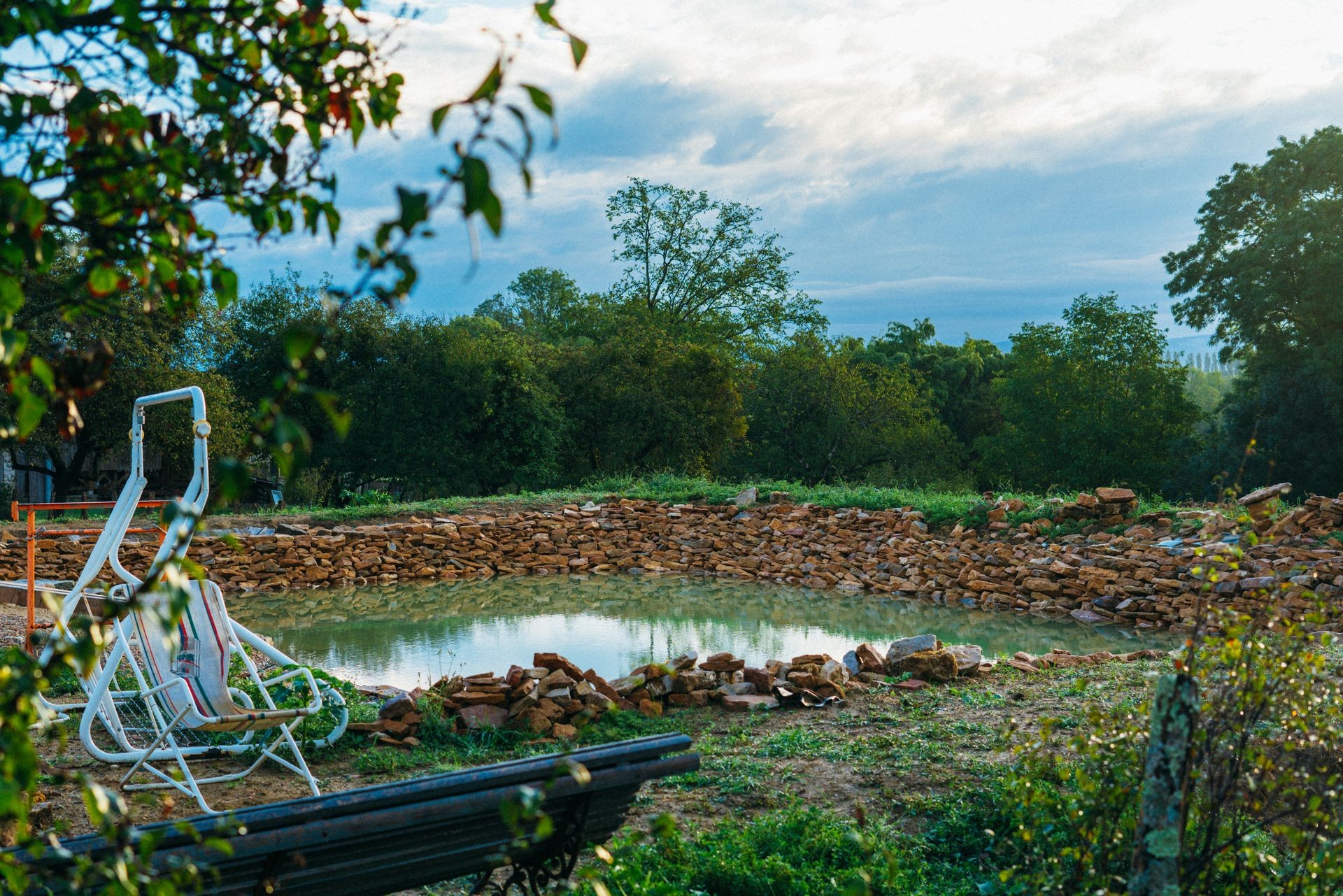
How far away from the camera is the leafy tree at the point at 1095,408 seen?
24.5 m

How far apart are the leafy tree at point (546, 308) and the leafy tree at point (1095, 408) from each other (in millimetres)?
13812

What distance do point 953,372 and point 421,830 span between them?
3294 cm

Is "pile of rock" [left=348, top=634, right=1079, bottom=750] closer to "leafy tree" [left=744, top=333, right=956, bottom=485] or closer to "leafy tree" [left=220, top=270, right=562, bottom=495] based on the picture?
"leafy tree" [left=220, top=270, right=562, bottom=495]

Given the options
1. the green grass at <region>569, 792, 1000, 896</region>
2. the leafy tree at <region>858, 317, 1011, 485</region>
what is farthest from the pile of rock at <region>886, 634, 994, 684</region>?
the leafy tree at <region>858, 317, 1011, 485</region>

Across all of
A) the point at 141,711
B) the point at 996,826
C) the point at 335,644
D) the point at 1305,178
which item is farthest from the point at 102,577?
the point at 1305,178

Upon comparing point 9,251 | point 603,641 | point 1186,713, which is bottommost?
point 603,641

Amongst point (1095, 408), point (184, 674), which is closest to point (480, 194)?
point (184, 674)

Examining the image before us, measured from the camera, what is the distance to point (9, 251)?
1060 millimetres

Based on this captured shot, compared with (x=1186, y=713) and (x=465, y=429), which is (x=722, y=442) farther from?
(x=1186, y=713)

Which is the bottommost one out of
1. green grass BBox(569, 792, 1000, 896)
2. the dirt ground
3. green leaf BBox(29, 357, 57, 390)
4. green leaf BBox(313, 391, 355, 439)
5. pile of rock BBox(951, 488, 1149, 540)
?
the dirt ground

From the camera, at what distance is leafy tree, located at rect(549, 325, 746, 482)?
21500 millimetres

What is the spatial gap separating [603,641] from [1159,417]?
21.2 m

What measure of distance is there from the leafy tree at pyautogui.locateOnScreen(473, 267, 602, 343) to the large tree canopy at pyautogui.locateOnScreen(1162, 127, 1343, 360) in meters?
17.7

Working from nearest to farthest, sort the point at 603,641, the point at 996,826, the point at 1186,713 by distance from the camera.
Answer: the point at 1186,713, the point at 996,826, the point at 603,641
